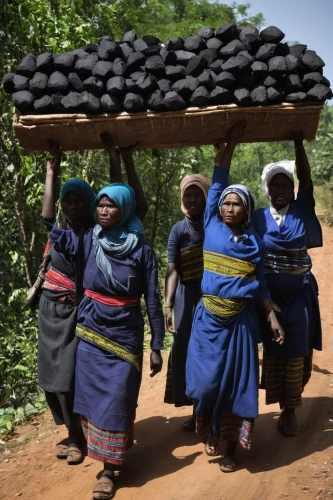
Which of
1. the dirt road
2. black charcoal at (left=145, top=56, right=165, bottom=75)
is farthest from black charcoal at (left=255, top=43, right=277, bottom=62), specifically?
the dirt road

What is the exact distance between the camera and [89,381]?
4012mm

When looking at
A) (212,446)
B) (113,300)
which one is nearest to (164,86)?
(113,300)

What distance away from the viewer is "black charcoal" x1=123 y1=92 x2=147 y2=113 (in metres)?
3.96

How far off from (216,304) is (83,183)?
1.26 meters

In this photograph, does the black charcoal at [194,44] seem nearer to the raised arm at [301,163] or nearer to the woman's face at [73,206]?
the raised arm at [301,163]

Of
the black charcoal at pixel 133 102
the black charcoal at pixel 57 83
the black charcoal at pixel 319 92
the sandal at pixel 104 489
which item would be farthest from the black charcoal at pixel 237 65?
the sandal at pixel 104 489

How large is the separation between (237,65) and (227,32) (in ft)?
1.12

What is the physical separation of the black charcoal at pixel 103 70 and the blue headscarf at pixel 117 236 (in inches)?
29.1

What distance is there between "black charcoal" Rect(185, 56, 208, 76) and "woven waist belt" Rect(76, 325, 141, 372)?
6.12ft

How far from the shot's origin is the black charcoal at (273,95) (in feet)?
12.8

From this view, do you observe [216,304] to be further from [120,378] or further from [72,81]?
[72,81]

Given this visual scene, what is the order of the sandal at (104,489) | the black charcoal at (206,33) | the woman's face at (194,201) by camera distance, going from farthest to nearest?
the woman's face at (194,201)
the black charcoal at (206,33)
the sandal at (104,489)

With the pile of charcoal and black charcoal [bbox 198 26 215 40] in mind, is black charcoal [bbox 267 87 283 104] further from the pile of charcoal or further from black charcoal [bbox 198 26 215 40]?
black charcoal [bbox 198 26 215 40]

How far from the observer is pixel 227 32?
4070mm
